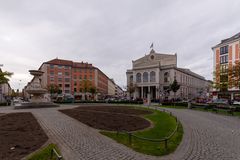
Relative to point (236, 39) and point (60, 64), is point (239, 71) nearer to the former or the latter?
point (236, 39)

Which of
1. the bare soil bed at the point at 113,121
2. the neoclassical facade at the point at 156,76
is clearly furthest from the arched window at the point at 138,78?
the bare soil bed at the point at 113,121

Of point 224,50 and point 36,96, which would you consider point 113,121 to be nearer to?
point 36,96

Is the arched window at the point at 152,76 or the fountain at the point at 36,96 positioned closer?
the fountain at the point at 36,96

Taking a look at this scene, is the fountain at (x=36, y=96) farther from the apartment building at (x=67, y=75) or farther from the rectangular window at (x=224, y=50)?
the rectangular window at (x=224, y=50)

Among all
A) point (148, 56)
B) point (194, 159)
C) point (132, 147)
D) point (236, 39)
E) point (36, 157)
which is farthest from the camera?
point (148, 56)

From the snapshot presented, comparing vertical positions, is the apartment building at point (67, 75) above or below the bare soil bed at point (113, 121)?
above

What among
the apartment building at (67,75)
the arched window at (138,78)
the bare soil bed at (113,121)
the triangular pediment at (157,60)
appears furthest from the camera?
the arched window at (138,78)

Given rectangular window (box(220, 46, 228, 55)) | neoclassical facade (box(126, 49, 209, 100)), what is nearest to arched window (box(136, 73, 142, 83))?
neoclassical facade (box(126, 49, 209, 100))

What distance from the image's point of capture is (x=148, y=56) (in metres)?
71.4

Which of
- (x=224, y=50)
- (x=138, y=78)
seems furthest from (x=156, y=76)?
(x=224, y=50)

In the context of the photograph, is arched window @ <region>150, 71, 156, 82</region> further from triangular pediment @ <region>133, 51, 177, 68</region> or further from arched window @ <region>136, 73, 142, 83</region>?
arched window @ <region>136, 73, 142, 83</region>

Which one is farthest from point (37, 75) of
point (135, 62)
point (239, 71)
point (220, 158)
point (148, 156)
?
point (135, 62)

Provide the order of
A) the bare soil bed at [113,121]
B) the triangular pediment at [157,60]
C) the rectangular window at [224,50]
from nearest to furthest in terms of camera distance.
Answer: the bare soil bed at [113,121]
the rectangular window at [224,50]
the triangular pediment at [157,60]

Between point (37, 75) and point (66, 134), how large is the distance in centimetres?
2471
